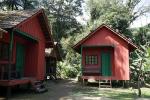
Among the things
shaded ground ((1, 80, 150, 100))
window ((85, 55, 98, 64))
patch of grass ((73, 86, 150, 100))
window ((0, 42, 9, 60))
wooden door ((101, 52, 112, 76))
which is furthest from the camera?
window ((85, 55, 98, 64))

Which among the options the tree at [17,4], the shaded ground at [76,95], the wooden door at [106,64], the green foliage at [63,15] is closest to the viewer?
the shaded ground at [76,95]

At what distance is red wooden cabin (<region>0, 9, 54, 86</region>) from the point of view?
15021 millimetres

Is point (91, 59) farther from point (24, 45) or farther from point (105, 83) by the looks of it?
point (24, 45)

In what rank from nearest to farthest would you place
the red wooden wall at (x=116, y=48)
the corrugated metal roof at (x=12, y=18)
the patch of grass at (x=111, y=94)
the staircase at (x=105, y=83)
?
1. the corrugated metal roof at (x=12, y=18)
2. the patch of grass at (x=111, y=94)
3. the staircase at (x=105, y=83)
4. the red wooden wall at (x=116, y=48)

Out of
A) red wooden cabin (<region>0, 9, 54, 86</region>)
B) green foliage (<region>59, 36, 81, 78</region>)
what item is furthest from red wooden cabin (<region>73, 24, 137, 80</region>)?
green foliage (<region>59, 36, 81, 78</region>)

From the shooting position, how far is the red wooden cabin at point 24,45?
49.3ft

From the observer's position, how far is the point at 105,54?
23703mm

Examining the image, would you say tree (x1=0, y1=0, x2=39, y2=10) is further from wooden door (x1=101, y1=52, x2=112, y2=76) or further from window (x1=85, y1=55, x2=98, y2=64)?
wooden door (x1=101, y1=52, x2=112, y2=76)

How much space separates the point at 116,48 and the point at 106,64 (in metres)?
1.77

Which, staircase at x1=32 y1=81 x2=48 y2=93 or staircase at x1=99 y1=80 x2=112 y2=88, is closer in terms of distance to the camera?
staircase at x1=32 y1=81 x2=48 y2=93

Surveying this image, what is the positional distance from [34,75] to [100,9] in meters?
24.3

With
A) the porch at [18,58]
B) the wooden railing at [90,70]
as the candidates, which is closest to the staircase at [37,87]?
the porch at [18,58]

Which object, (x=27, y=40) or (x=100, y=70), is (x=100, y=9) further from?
(x=27, y=40)

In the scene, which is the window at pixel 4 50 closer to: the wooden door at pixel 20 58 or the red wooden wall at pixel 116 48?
the wooden door at pixel 20 58
